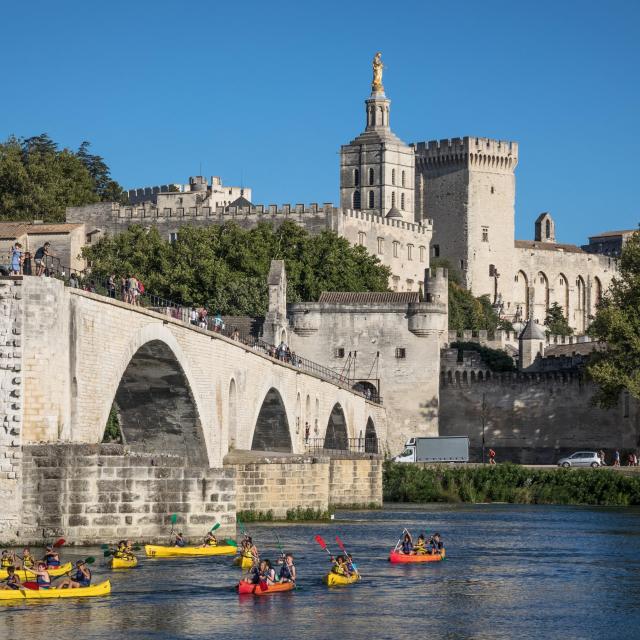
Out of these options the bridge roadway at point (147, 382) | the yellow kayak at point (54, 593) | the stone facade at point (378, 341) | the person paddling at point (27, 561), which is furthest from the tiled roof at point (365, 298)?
the person paddling at point (27, 561)

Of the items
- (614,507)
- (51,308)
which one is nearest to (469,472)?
(614,507)

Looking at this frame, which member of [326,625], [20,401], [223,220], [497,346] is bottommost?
[326,625]

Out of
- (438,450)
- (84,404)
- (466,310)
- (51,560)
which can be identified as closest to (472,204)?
(466,310)

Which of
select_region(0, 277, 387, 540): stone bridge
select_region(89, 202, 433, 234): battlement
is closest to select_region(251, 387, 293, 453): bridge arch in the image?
select_region(0, 277, 387, 540): stone bridge

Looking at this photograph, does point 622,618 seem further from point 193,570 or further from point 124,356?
point 124,356

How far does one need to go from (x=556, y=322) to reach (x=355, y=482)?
92.4 m

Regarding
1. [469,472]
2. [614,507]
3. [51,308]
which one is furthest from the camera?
[469,472]

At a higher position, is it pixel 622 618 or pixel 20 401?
pixel 20 401

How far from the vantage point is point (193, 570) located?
142ft

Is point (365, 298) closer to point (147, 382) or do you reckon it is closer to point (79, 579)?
point (147, 382)

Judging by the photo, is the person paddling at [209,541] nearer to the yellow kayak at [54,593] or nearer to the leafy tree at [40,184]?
the yellow kayak at [54,593]

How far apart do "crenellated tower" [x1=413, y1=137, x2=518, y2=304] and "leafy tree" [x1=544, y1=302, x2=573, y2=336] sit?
17.5ft

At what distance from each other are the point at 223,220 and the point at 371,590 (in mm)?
85269

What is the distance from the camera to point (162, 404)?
5669 centimetres
